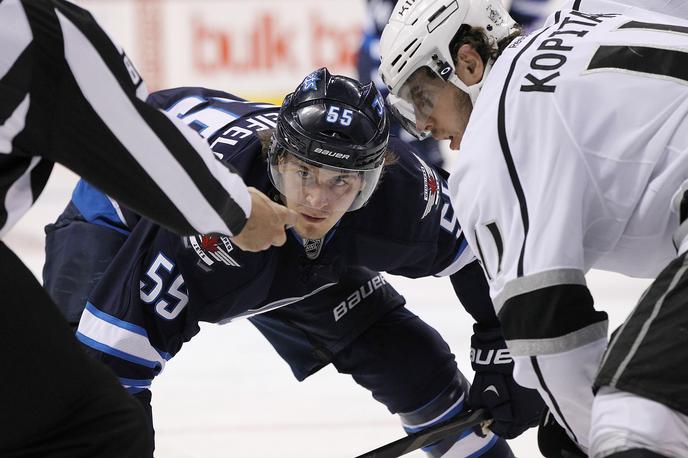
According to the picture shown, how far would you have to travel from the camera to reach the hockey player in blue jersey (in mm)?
2424

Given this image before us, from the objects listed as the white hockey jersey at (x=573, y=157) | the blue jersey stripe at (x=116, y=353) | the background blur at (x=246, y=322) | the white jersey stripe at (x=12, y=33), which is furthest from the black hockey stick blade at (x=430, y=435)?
the white jersey stripe at (x=12, y=33)

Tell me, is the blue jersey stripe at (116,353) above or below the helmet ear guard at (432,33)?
below

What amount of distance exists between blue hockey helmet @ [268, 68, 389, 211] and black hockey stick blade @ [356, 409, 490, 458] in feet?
1.86

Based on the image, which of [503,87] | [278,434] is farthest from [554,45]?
[278,434]

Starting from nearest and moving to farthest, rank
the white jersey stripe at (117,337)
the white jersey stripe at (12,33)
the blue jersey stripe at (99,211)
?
the white jersey stripe at (12,33) → the white jersey stripe at (117,337) → the blue jersey stripe at (99,211)

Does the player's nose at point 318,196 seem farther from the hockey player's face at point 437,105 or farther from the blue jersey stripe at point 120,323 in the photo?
the blue jersey stripe at point 120,323

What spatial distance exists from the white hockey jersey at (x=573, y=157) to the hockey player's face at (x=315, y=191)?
0.62 m

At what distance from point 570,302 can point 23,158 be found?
0.83 m

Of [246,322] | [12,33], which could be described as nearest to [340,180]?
[12,33]

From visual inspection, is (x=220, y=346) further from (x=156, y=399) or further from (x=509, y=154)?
(x=509, y=154)

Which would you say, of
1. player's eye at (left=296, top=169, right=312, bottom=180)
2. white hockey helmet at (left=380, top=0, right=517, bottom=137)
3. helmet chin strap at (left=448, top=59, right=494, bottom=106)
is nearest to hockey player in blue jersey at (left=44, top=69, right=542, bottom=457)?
player's eye at (left=296, top=169, right=312, bottom=180)

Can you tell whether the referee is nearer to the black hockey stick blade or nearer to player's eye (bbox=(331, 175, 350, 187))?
player's eye (bbox=(331, 175, 350, 187))

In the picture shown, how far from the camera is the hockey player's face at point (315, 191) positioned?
2447mm

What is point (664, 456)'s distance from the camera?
1593 mm
